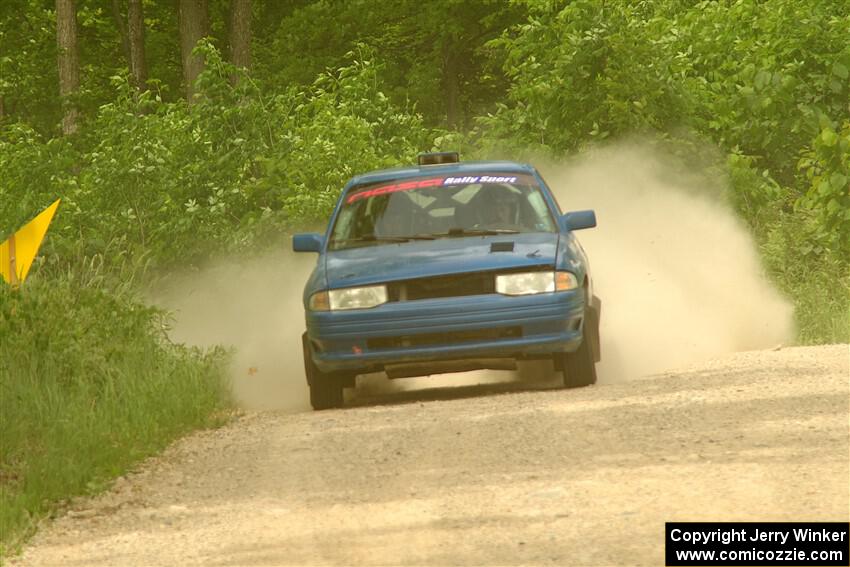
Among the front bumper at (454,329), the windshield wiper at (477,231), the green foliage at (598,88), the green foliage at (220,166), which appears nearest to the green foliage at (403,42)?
the green foliage at (220,166)

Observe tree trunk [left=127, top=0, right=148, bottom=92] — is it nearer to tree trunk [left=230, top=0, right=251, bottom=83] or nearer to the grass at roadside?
tree trunk [left=230, top=0, right=251, bottom=83]

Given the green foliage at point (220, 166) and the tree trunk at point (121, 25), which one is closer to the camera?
the green foliage at point (220, 166)

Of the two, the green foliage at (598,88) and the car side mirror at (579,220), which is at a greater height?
the green foliage at (598,88)

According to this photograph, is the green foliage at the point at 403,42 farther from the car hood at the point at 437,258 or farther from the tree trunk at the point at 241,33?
the car hood at the point at 437,258

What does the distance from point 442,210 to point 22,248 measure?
10.2 ft

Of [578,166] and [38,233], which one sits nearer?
[38,233]

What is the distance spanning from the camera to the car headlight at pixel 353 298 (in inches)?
455

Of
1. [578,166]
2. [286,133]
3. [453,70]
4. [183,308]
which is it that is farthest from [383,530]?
[453,70]

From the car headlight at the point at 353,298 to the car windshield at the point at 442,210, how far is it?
89 cm

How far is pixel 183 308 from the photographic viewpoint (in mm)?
19047

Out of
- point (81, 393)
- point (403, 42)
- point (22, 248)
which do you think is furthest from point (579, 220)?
point (403, 42)

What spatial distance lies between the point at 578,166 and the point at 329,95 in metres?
3.84

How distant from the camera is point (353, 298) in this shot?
38.1ft

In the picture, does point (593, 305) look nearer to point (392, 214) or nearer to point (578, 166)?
point (392, 214)
